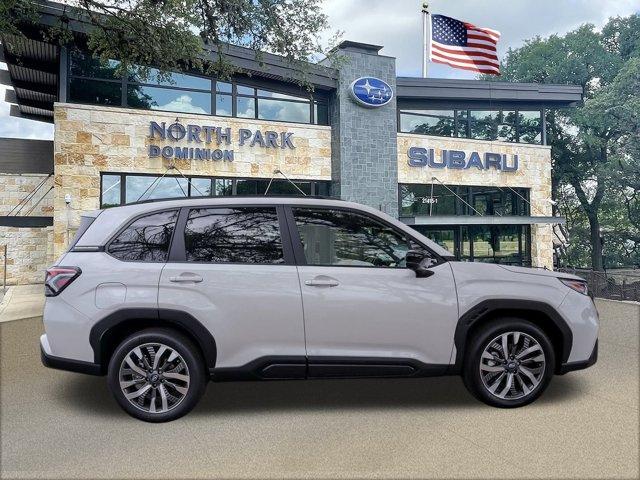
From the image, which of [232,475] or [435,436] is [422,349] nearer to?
[435,436]

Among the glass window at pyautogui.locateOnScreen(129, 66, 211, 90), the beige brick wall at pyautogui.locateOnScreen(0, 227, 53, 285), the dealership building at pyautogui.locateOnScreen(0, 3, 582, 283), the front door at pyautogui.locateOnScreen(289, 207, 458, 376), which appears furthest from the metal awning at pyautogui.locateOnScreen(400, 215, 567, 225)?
the front door at pyautogui.locateOnScreen(289, 207, 458, 376)

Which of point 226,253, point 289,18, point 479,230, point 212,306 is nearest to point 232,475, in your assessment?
point 212,306

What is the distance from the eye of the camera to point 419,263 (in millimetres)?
4352

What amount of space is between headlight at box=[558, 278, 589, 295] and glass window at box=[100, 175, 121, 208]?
1321 cm

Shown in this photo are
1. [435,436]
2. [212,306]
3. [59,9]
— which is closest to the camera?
[435,436]

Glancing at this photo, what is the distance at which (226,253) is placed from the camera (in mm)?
4426

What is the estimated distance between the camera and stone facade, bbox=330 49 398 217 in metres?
18.3

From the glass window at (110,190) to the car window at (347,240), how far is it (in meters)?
12.1

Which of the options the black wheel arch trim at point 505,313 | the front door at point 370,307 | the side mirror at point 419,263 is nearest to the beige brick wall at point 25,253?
the front door at point 370,307

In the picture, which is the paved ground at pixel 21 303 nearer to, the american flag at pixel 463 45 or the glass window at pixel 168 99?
the glass window at pixel 168 99

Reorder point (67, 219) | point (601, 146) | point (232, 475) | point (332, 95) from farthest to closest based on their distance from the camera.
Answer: point (601, 146)
point (332, 95)
point (67, 219)
point (232, 475)

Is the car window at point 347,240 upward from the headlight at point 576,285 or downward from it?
upward

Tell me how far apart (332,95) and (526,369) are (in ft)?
51.4

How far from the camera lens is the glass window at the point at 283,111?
57.8 ft
